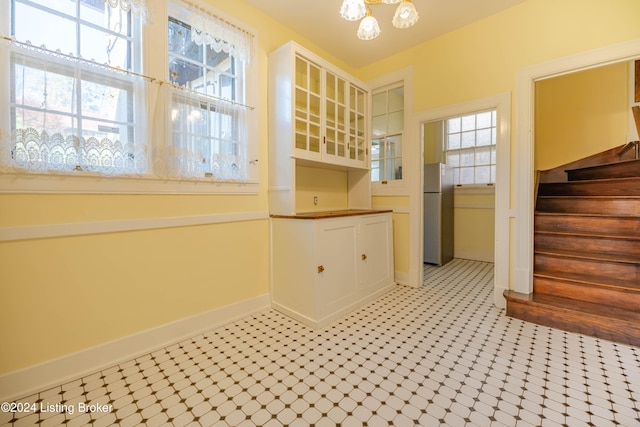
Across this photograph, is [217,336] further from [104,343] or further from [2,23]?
[2,23]

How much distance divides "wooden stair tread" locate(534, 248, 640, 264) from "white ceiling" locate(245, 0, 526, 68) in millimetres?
2278

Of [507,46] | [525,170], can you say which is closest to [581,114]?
[507,46]

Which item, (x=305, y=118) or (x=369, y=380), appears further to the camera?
(x=305, y=118)

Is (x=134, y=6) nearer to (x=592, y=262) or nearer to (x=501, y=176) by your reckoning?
(x=501, y=176)

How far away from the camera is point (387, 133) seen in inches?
132

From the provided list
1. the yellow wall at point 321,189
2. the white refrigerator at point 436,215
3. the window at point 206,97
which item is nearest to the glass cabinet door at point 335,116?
the yellow wall at point 321,189

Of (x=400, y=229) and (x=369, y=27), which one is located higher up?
(x=369, y=27)

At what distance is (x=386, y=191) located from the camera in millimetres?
A: 3324

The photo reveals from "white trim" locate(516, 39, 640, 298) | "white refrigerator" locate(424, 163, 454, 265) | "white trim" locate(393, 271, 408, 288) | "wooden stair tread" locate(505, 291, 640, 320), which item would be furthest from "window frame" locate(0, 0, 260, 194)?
"white refrigerator" locate(424, 163, 454, 265)

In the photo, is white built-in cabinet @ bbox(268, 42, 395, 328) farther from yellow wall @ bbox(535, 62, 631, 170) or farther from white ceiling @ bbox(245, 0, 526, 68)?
yellow wall @ bbox(535, 62, 631, 170)

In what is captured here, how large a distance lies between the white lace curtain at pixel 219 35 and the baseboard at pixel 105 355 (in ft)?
7.02

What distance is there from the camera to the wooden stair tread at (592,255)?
222cm

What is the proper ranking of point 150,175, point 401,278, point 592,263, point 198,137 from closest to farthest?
point 150,175 < point 198,137 < point 592,263 < point 401,278

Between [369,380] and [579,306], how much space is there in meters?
1.85
